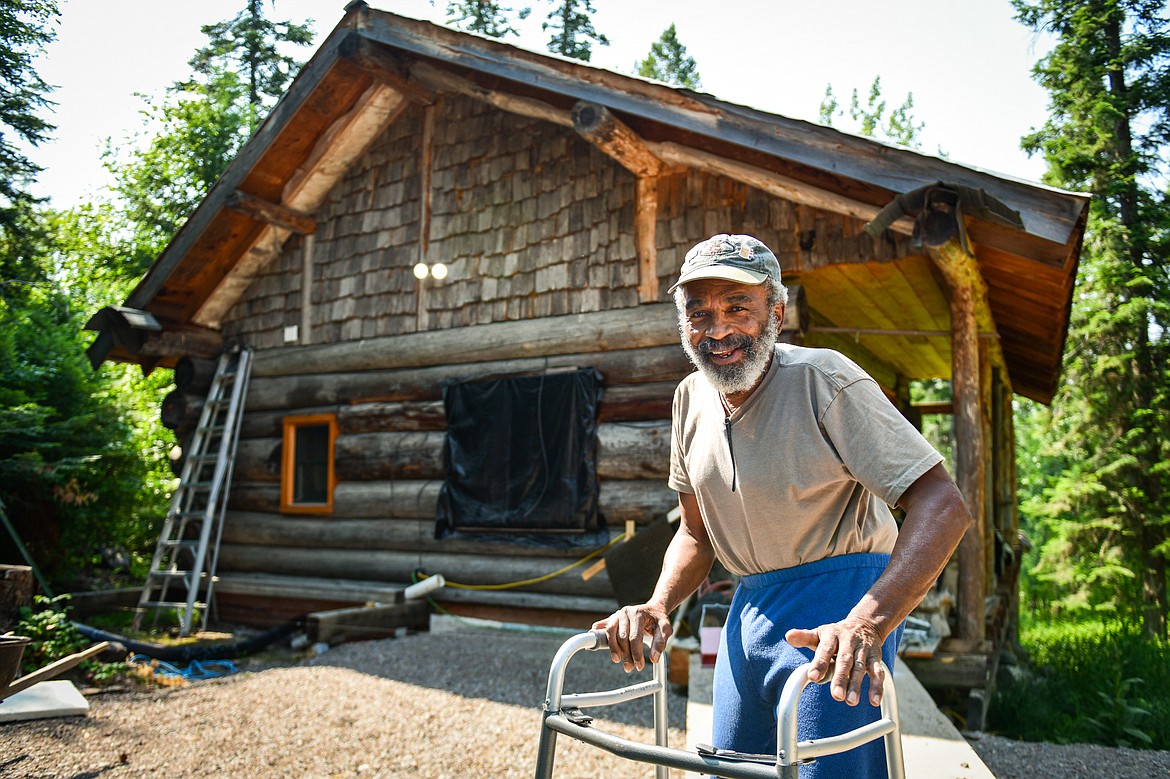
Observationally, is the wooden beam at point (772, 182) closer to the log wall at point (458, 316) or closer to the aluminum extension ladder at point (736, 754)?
the log wall at point (458, 316)

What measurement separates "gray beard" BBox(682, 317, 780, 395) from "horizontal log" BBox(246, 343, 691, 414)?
586 cm

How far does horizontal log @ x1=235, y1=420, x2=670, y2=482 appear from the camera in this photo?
8562mm

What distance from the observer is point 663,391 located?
8.59 m

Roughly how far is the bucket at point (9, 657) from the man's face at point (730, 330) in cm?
451

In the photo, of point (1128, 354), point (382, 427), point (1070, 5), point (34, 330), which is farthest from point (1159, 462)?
point (34, 330)

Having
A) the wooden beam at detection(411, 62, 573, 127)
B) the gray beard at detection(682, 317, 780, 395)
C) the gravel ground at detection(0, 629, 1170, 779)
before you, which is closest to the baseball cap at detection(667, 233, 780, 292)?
the gray beard at detection(682, 317, 780, 395)

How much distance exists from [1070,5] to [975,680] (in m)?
13.2

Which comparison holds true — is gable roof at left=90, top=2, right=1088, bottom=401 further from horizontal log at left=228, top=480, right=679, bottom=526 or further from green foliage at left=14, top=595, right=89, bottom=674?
green foliage at left=14, top=595, right=89, bottom=674

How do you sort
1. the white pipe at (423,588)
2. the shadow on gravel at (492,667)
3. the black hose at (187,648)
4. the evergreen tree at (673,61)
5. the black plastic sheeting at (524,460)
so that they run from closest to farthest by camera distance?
the shadow on gravel at (492,667) → the black hose at (187,648) → the black plastic sheeting at (524,460) → the white pipe at (423,588) → the evergreen tree at (673,61)

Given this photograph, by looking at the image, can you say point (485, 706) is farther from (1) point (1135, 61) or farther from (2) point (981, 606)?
(1) point (1135, 61)

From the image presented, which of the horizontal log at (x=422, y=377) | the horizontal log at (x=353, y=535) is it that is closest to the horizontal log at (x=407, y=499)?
the horizontal log at (x=353, y=535)

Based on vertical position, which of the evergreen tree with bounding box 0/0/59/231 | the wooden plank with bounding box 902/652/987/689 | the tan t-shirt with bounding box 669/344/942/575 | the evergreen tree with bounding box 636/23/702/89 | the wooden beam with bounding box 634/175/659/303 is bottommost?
the wooden plank with bounding box 902/652/987/689

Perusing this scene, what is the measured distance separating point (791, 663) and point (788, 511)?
1.26ft

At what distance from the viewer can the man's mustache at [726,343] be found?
96.3 inches
